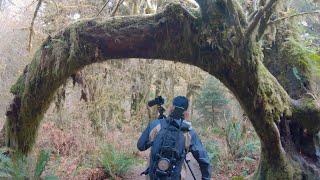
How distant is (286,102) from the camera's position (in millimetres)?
7613

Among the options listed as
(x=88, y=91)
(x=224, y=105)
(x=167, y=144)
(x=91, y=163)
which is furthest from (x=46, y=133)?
(x=224, y=105)

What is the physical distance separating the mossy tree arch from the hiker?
1.55m

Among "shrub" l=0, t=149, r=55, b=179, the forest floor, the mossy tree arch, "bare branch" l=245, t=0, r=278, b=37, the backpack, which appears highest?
"bare branch" l=245, t=0, r=278, b=37

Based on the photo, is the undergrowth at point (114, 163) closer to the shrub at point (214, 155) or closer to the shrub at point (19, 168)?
the shrub at point (214, 155)

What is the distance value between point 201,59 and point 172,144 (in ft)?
6.75

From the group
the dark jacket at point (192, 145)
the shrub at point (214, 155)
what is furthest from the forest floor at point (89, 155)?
the dark jacket at point (192, 145)

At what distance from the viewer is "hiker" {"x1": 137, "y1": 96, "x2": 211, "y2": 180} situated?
17.6ft

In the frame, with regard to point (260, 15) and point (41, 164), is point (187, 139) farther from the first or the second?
point (41, 164)

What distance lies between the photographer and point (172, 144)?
5383mm

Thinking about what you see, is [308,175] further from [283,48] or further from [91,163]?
→ [91,163]

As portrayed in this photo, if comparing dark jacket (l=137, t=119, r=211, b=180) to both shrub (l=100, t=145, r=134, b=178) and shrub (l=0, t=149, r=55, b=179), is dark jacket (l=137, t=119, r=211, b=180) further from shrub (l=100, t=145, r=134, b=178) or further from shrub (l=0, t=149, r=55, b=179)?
shrub (l=100, t=145, r=134, b=178)

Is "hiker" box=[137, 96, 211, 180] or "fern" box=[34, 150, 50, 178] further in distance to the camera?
"fern" box=[34, 150, 50, 178]

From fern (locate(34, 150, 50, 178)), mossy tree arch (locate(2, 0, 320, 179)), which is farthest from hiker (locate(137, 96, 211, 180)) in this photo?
fern (locate(34, 150, 50, 178))

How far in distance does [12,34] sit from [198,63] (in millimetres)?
18177
